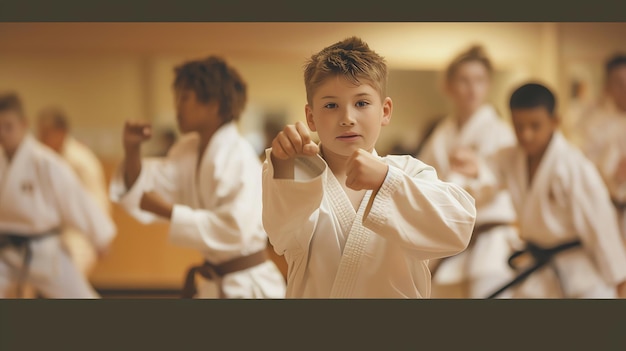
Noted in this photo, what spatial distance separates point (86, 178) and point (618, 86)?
3743 millimetres

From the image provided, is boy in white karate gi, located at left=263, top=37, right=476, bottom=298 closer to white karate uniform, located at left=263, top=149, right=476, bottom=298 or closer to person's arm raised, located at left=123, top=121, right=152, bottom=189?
white karate uniform, located at left=263, top=149, right=476, bottom=298

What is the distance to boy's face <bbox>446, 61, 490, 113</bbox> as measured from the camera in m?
5.25

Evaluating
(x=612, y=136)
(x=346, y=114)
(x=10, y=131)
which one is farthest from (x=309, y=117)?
(x=612, y=136)

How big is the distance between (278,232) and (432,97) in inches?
197

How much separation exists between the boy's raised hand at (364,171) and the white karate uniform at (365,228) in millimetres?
20

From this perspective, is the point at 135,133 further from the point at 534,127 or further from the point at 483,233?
the point at 483,233

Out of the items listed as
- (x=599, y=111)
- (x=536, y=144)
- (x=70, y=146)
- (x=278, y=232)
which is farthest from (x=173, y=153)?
(x=599, y=111)

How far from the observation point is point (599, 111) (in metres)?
6.39

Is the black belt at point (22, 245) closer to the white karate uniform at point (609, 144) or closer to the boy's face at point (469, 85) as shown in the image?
the boy's face at point (469, 85)

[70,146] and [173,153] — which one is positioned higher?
[173,153]

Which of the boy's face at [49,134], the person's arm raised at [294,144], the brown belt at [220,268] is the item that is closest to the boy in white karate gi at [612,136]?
the brown belt at [220,268]

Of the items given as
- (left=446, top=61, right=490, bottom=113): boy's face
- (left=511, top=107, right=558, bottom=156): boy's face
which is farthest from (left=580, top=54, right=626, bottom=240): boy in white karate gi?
(left=511, top=107, right=558, bottom=156): boy's face

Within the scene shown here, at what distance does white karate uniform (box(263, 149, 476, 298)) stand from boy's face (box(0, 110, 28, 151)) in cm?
310

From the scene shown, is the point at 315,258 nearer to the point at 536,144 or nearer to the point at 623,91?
the point at 536,144
